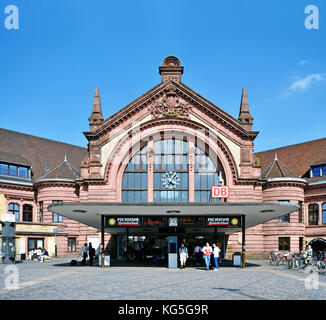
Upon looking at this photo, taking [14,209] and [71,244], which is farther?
[14,209]

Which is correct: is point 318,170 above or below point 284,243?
above

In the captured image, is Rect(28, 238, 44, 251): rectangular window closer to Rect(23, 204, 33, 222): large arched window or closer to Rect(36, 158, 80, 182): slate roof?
Rect(23, 204, 33, 222): large arched window

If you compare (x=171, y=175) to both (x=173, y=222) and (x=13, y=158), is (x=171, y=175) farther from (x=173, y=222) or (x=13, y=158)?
(x=13, y=158)

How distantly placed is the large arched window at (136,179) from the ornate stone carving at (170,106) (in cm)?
407

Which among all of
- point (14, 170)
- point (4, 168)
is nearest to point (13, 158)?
point (14, 170)

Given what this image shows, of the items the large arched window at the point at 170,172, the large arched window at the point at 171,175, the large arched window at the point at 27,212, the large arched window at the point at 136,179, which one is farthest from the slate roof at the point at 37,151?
the large arched window at the point at 170,172

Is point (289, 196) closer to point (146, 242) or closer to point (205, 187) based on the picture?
point (205, 187)

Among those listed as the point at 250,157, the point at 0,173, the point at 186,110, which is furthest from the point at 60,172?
the point at 250,157

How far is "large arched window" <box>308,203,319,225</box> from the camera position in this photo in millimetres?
49453

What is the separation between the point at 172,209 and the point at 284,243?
910 inches

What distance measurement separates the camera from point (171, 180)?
4612 cm
